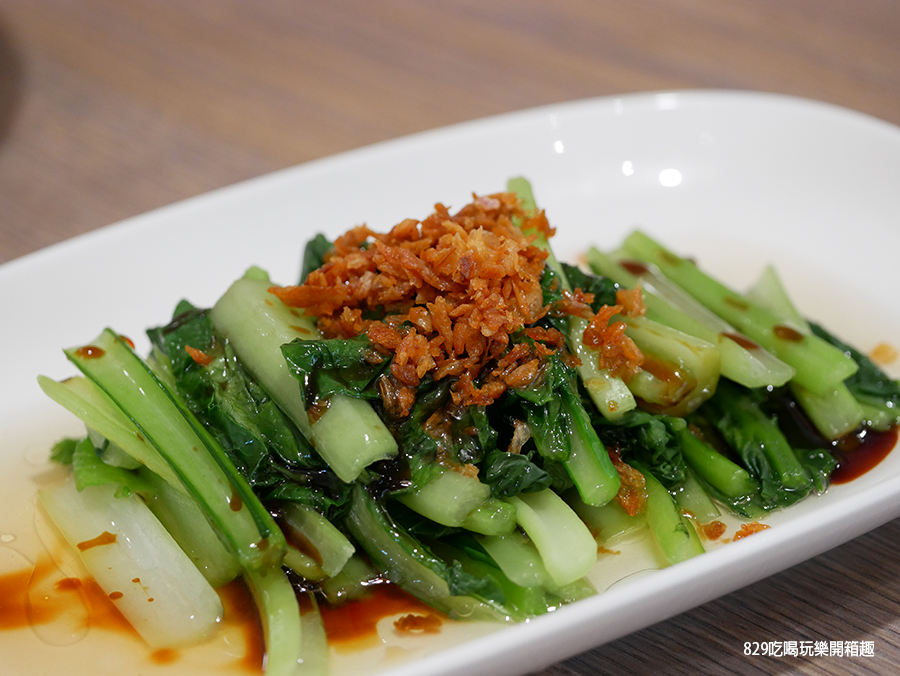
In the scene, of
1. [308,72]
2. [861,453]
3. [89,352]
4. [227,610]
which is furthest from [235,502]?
[308,72]

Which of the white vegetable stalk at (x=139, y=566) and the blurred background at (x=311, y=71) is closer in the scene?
the white vegetable stalk at (x=139, y=566)

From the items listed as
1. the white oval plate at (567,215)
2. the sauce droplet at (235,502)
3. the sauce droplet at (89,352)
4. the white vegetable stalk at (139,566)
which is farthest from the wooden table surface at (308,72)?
the sauce droplet at (235,502)

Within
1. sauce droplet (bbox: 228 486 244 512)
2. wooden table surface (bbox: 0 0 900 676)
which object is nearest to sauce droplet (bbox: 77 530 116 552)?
sauce droplet (bbox: 228 486 244 512)

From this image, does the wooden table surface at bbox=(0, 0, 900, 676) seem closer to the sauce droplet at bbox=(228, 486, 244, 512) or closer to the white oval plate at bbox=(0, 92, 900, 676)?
the white oval plate at bbox=(0, 92, 900, 676)

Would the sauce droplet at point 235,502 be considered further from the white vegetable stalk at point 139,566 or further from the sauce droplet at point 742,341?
the sauce droplet at point 742,341

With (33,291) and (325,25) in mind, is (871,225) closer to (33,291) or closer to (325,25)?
(33,291)
